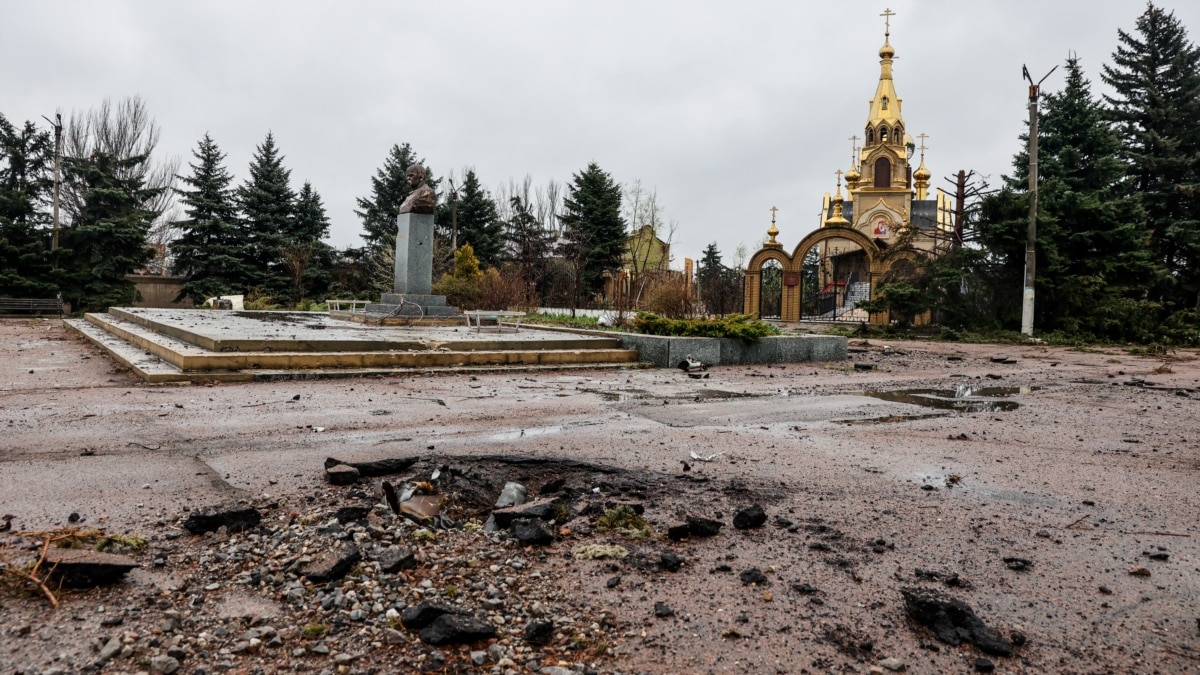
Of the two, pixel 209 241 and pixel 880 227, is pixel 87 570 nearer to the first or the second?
pixel 209 241

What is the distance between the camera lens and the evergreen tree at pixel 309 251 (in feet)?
115

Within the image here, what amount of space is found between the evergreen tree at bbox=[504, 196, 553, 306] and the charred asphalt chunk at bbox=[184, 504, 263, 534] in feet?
60.6

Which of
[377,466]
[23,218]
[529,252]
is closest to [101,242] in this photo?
[23,218]

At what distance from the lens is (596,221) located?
39.7 m

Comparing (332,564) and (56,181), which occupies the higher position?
(56,181)

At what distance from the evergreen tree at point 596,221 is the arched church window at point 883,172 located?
2037 cm

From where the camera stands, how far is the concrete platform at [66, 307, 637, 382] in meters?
8.32

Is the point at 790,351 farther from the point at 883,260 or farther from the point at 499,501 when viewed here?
the point at 883,260

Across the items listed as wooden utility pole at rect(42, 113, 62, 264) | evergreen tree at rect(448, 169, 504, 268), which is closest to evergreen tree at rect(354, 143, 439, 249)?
evergreen tree at rect(448, 169, 504, 268)

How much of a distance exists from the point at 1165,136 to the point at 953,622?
34.5 metres

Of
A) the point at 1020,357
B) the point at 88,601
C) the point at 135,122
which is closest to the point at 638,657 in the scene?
the point at 88,601

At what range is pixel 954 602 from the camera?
7.59 feet

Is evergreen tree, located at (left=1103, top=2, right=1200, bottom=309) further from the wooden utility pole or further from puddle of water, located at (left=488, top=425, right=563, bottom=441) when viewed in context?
the wooden utility pole

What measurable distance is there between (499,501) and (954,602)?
200 centimetres
